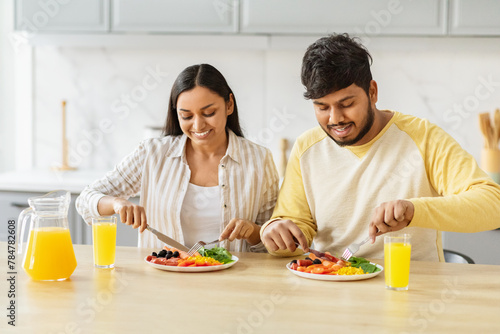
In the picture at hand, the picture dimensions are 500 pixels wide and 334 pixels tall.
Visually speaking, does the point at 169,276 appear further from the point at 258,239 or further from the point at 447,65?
the point at 447,65

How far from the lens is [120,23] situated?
314 centimetres

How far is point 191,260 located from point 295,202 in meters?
0.45

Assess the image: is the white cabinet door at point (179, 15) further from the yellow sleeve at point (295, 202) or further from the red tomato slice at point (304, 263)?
the red tomato slice at point (304, 263)

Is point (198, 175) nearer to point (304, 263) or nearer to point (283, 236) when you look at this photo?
point (283, 236)

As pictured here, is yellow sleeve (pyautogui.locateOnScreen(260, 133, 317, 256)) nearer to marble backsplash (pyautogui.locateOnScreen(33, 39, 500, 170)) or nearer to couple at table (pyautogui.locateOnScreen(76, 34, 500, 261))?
couple at table (pyautogui.locateOnScreen(76, 34, 500, 261))

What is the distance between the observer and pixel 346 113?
1.72 metres

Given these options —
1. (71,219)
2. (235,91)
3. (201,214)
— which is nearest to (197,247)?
(201,214)

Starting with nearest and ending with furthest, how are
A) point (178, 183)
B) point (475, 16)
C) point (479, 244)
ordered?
1. point (178, 183)
2. point (479, 244)
3. point (475, 16)

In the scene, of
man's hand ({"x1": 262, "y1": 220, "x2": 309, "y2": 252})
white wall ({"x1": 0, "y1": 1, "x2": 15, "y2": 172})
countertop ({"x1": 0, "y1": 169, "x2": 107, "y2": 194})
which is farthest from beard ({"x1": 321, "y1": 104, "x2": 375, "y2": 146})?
white wall ({"x1": 0, "y1": 1, "x2": 15, "y2": 172})

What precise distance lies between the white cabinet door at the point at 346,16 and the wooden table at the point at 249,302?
66.0 inches

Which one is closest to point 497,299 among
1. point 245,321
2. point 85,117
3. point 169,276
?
Result: point 245,321

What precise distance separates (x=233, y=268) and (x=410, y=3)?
193cm

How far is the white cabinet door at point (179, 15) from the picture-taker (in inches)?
121

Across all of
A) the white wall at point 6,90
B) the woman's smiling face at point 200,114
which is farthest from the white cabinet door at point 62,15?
the woman's smiling face at point 200,114
